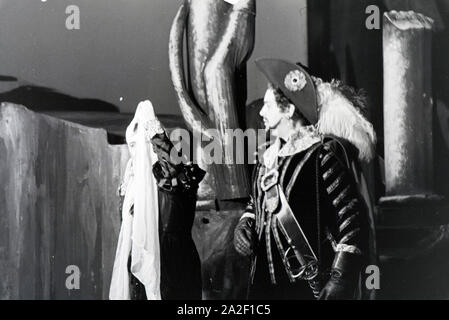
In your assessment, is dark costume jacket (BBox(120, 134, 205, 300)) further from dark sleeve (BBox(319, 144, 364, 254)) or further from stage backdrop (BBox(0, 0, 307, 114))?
dark sleeve (BBox(319, 144, 364, 254))

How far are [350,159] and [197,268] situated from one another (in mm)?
907

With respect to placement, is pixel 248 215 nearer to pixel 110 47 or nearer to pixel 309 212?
pixel 309 212

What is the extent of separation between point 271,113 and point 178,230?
0.73 metres

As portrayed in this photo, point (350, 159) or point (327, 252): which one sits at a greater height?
point (350, 159)

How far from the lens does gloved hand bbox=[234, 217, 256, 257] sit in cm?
331

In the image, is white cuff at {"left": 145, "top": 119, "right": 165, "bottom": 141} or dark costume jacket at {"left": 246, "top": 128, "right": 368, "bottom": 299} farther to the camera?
white cuff at {"left": 145, "top": 119, "right": 165, "bottom": 141}

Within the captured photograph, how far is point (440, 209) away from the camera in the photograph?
3.40 meters

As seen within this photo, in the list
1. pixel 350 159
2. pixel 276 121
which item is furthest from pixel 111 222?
pixel 350 159

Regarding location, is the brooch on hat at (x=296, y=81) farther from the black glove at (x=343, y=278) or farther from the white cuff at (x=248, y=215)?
the black glove at (x=343, y=278)

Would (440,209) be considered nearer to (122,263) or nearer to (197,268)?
(197,268)

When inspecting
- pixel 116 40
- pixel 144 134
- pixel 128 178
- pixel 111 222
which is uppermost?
pixel 116 40

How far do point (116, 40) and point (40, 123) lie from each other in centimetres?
56

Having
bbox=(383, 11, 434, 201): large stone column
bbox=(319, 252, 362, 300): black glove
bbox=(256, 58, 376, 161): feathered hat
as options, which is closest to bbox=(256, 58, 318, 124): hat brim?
bbox=(256, 58, 376, 161): feathered hat

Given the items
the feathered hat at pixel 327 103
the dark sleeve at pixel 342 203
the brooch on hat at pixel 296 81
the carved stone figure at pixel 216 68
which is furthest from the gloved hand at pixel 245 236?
the brooch on hat at pixel 296 81
